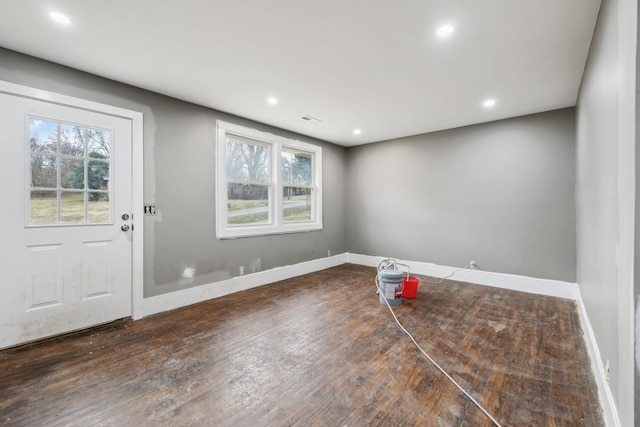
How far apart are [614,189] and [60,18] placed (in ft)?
12.1

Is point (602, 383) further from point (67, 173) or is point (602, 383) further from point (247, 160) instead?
point (67, 173)

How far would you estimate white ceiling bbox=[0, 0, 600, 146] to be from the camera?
1901 mm

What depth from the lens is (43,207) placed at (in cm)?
254

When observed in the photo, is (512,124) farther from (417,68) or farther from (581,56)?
(417,68)

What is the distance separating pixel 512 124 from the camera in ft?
13.6

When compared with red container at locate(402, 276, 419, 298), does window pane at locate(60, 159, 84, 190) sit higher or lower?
higher

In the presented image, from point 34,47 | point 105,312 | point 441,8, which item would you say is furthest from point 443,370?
point 34,47

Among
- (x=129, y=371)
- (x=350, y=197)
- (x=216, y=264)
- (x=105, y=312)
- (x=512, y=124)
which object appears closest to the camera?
(x=129, y=371)

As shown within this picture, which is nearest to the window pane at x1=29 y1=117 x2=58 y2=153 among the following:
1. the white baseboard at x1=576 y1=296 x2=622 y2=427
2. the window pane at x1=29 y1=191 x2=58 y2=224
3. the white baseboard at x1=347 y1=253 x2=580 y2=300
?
the window pane at x1=29 y1=191 x2=58 y2=224

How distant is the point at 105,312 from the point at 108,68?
2.43m

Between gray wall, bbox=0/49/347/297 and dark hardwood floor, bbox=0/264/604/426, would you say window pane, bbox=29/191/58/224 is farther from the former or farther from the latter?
dark hardwood floor, bbox=0/264/604/426

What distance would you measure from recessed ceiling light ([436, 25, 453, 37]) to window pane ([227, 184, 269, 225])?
3.12 m

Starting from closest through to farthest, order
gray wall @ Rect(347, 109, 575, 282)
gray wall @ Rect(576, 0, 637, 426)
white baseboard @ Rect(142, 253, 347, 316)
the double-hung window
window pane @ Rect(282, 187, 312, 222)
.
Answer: gray wall @ Rect(576, 0, 637, 426) → white baseboard @ Rect(142, 253, 347, 316) → gray wall @ Rect(347, 109, 575, 282) → the double-hung window → window pane @ Rect(282, 187, 312, 222)

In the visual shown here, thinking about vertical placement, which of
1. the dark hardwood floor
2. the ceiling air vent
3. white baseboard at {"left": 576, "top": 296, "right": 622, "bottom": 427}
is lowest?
the dark hardwood floor
